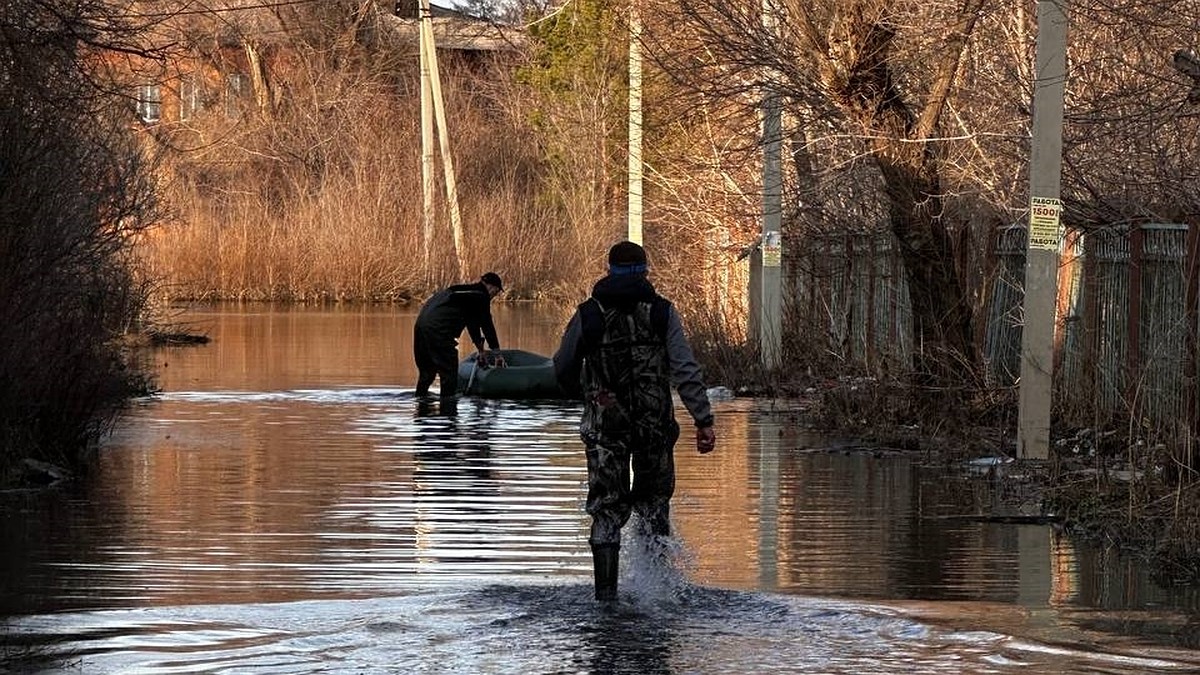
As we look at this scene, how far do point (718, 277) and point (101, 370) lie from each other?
14531mm

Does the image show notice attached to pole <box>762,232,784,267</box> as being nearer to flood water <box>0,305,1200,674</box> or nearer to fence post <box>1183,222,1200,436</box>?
flood water <box>0,305,1200,674</box>

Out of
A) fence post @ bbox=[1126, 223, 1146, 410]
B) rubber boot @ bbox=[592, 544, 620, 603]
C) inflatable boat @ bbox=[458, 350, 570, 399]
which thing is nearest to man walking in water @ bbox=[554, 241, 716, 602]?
rubber boot @ bbox=[592, 544, 620, 603]

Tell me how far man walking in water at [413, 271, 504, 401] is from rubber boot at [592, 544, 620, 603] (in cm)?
1453

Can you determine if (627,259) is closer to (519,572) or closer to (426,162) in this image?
(519,572)

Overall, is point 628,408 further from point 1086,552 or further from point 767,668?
point 1086,552

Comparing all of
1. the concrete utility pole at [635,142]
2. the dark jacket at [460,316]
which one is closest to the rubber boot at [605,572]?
the dark jacket at [460,316]

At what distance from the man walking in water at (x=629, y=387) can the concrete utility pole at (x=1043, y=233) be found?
5563 millimetres

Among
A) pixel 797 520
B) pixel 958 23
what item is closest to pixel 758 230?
pixel 958 23

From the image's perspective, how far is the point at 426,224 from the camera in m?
57.6

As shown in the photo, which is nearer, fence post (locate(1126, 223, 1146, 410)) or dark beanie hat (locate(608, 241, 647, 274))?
dark beanie hat (locate(608, 241, 647, 274))

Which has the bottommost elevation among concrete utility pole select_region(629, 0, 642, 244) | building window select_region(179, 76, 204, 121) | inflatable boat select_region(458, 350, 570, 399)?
inflatable boat select_region(458, 350, 570, 399)

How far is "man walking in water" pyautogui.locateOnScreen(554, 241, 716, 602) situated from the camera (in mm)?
11406

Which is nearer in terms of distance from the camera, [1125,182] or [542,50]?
A: [1125,182]

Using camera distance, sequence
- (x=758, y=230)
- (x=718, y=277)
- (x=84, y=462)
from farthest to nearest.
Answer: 1. (x=718, y=277)
2. (x=758, y=230)
3. (x=84, y=462)
